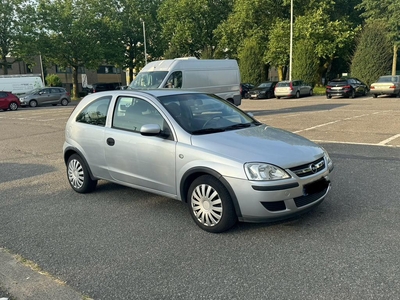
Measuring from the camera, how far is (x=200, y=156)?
4168 mm

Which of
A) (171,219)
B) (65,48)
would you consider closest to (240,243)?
(171,219)

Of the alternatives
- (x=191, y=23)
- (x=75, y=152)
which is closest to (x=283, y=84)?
(x=191, y=23)

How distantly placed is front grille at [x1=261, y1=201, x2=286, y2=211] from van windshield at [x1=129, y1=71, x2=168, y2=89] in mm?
11996

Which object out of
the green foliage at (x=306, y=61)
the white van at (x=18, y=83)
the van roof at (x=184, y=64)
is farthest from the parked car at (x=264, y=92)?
the white van at (x=18, y=83)

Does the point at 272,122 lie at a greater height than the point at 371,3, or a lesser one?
lesser

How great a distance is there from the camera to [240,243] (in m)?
3.92

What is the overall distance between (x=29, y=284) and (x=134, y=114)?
2486 mm

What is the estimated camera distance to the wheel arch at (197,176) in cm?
396

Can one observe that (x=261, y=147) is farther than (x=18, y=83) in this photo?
No

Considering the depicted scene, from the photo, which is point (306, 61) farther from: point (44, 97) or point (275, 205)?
point (275, 205)

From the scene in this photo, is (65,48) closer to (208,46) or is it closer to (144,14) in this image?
(144,14)

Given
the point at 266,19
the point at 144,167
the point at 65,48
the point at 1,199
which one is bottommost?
the point at 1,199

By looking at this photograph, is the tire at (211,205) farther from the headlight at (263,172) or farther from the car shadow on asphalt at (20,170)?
the car shadow on asphalt at (20,170)

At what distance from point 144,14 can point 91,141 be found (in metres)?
48.3
